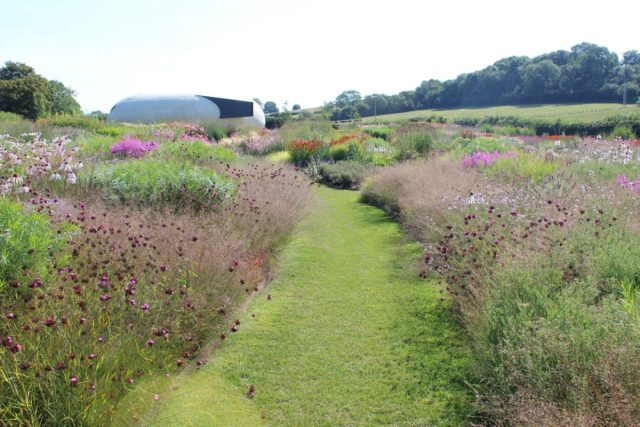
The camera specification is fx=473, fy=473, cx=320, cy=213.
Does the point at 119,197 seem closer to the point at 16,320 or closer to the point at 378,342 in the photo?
the point at 16,320

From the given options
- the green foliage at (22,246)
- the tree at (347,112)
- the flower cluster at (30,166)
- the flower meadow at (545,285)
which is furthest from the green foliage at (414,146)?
the tree at (347,112)

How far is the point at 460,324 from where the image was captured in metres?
4.51

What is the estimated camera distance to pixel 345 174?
1374 cm

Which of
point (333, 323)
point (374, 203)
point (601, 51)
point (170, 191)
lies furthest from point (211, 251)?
point (601, 51)

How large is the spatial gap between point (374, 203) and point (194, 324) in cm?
749

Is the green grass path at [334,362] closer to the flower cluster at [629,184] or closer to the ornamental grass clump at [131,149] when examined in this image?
the flower cluster at [629,184]

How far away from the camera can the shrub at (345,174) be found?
44.8 feet

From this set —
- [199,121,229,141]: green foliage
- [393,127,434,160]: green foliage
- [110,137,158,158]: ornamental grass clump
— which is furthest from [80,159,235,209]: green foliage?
[199,121,229,141]: green foliage

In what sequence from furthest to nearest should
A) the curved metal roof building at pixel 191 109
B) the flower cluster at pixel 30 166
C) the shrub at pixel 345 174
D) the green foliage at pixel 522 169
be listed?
the curved metal roof building at pixel 191 109 → the shrub at pixel 345 174 → the green foliage at pixel 522 169 → the flower cluster at pixel 30 166

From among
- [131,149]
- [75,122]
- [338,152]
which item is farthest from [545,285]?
[75,122]

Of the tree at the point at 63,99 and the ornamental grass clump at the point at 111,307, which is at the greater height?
the tree at the point at 63,99

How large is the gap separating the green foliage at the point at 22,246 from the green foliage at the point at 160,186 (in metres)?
2.21

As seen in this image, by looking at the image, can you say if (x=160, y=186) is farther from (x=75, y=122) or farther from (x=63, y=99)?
(x=63, y=99)

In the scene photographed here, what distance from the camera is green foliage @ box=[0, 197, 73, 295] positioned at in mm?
3282
